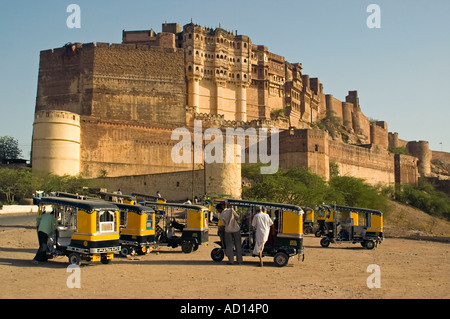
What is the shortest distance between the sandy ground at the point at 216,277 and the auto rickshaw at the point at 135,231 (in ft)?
1.36

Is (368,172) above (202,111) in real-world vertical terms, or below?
below

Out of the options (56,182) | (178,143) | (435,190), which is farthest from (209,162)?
(435,190)

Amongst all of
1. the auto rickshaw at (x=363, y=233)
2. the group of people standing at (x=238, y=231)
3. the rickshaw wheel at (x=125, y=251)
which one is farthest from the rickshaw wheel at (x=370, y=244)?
the rickshaw wheel at (x=125, y=251)

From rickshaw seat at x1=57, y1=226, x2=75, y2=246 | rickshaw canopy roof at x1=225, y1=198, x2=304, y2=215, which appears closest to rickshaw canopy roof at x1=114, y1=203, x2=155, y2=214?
rickshaw seat at x1=57, y1=226, x2=75, y2=246

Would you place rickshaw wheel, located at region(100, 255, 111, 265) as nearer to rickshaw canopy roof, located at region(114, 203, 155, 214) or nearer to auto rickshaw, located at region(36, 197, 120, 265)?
auto rickshaw, located at region(36, 197, 120, 265)

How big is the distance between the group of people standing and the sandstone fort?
16.4 meters

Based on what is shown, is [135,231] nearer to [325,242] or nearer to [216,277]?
[216,277]

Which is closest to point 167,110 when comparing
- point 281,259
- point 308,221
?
point 308,221

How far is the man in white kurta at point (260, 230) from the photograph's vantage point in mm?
11859

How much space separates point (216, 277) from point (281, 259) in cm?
237

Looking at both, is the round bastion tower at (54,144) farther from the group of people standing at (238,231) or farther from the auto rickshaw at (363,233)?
the group of people standing at (238,231)
